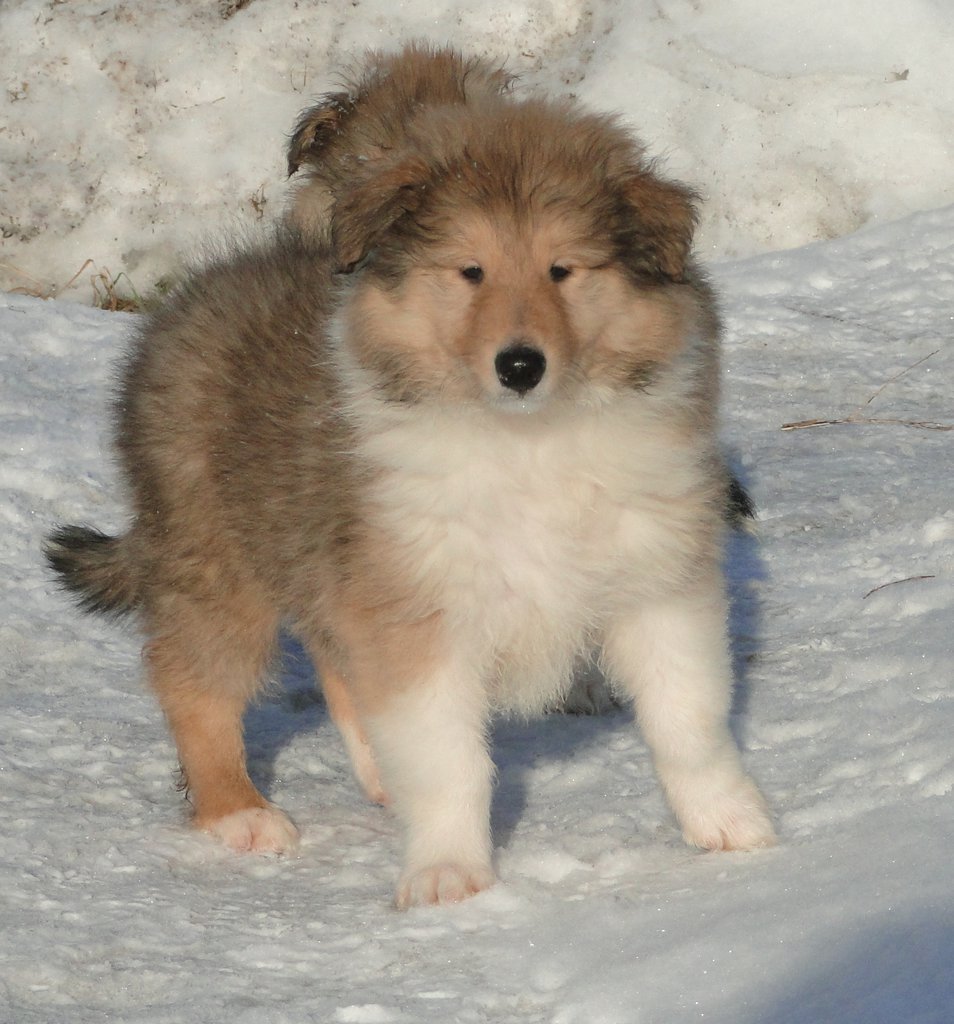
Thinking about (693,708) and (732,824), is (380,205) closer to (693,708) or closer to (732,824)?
(693,708)

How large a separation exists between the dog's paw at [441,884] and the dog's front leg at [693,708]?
0.46 metres

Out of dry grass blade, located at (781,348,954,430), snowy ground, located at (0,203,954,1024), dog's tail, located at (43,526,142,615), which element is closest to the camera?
snowy ground, located at (0,203,954,1024)

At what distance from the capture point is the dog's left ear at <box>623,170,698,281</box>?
10.1 feet

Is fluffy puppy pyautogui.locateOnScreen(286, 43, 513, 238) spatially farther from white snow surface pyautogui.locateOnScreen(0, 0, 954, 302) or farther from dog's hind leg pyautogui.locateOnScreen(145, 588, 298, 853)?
white snow surface pyautogui.locateOnScreen(0, 0, 954, 302)

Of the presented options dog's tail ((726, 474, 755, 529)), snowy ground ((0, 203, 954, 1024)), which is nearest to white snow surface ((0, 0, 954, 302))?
snowy ground ((0, 203, 954, 1024))

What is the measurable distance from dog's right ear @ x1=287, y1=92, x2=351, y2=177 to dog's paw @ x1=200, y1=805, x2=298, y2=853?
5.44ft

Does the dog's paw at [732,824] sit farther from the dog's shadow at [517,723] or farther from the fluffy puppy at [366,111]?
the fluffy puppy at [366,111]

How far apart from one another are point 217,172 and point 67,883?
550 cm

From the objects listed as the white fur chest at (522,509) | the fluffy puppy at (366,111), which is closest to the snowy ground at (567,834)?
the white fur chest at (522,509)

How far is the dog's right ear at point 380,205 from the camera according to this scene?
3096mm

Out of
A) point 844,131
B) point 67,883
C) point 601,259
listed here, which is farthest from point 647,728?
point 844,131

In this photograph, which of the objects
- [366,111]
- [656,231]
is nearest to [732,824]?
[656,231]

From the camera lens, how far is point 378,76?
4.27 metres

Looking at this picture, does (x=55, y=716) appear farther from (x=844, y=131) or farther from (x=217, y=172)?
(x=844, y=131)
